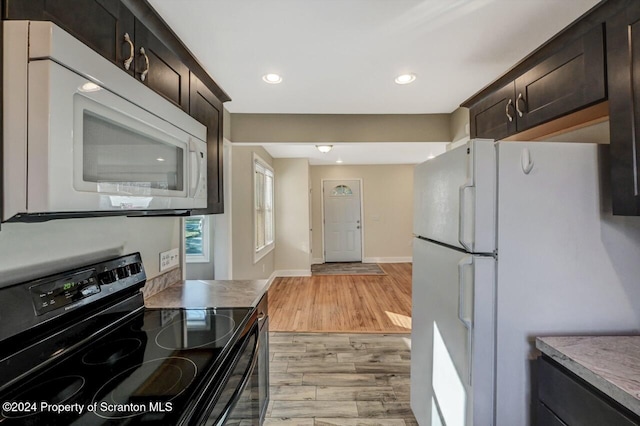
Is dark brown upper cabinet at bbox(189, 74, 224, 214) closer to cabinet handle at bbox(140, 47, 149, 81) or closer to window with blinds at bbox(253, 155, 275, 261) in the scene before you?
cabinet handle at bbox(140, 47, 149, 81)

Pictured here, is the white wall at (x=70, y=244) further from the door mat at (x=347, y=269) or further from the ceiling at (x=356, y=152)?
the door mat at (x=347, y=269)

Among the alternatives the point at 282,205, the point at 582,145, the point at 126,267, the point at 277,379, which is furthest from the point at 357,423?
the point at 282,205

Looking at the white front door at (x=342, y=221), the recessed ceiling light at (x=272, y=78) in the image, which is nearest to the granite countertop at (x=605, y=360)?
the recessed ceiling light at (x=272, y=78)

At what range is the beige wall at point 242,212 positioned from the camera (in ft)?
11.5

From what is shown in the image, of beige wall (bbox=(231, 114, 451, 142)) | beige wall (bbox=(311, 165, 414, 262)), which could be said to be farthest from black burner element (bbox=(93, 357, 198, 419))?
beige wall (bbox=(311, 165, 414, 262))

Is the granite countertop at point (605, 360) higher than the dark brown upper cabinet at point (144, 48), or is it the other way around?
the dark brown upper cabinet at point (144, 48)

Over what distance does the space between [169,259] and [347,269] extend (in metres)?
4.50

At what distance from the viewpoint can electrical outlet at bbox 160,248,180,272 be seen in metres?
1.65

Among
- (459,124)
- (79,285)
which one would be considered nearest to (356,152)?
(459,124)

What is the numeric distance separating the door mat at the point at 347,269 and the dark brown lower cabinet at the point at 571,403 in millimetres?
4518

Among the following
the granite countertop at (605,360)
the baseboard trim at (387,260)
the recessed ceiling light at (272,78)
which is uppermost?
the recessed ceiling light at (272,78)

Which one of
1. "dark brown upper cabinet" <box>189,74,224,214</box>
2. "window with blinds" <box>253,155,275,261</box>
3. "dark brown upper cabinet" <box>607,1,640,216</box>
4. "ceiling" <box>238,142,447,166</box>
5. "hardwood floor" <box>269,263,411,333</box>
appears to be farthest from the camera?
"ceiling" <box>238,142,447,166</box>

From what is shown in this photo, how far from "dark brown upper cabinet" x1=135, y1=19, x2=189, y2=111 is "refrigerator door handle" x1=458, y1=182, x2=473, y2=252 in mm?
1302

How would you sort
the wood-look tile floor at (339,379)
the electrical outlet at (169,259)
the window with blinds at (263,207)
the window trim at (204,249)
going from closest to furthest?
the electrical outlet at (169,259)
the wood-look tile floor at (339,379)
the window trim at (204,249)
the window with blinds at (263,207)
